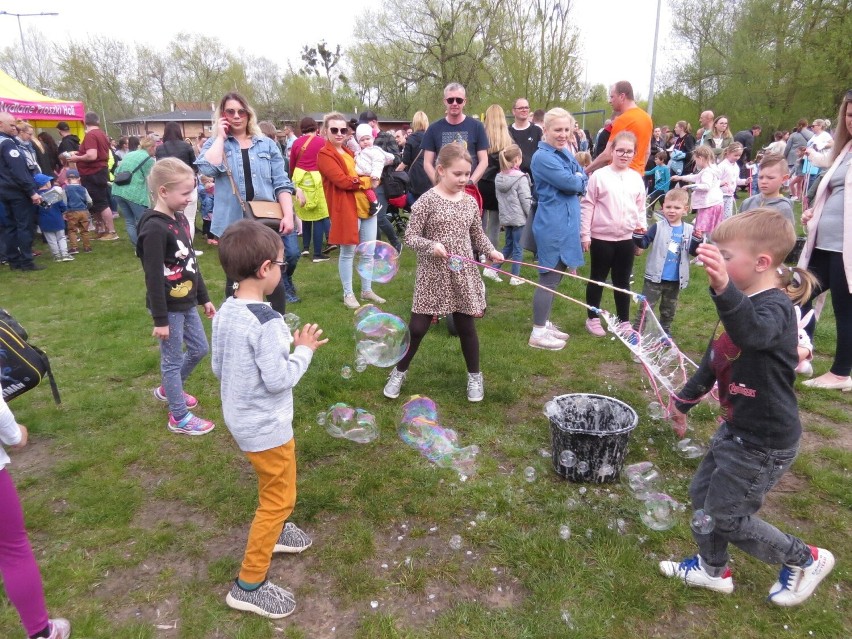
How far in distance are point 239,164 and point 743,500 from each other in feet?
14.1

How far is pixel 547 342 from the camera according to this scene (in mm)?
5418

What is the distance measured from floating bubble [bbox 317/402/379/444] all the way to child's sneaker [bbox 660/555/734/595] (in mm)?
2002

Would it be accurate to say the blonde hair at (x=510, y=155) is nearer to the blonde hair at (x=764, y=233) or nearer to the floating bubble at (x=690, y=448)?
the floating bubble at (x=690, y=448)

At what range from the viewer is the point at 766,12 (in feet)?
84.4

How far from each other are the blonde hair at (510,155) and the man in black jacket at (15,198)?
24.4 feet

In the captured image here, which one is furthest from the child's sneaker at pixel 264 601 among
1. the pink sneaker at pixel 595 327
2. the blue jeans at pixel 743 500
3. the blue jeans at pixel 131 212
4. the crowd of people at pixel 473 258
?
the blue jeans at pixel 131 212

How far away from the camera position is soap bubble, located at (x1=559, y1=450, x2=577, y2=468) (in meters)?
3.25

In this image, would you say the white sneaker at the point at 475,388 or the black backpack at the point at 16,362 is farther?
the white sneaker at the point at 475,388

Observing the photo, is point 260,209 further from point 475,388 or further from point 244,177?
point 475,388

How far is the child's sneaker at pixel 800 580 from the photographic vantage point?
8.05ft

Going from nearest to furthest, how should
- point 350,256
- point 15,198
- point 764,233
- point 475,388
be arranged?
point 764,233
point 475,388
point 350,256
point 15,198

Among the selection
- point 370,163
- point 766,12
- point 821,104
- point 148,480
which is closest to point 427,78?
point 766,12

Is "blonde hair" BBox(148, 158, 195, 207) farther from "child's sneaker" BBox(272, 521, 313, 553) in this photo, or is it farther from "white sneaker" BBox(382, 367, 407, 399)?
"child's sneaker" BBox(272, 521, 313, 553)

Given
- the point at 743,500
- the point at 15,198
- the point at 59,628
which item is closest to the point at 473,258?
the point at 743,500
